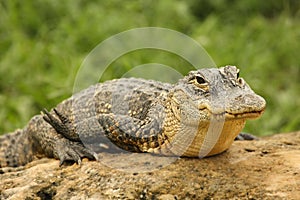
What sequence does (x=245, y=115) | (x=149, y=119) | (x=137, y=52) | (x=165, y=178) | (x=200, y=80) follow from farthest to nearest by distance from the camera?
(x=137, y=52)
(x=149, y=119)
(x=200, y=80)
(x=165, y=178)
(x=245, y=115)

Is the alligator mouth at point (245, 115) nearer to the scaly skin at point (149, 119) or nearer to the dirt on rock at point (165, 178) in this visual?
the scaly skin at point (149, 119)

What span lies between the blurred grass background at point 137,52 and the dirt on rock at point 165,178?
2.43 m

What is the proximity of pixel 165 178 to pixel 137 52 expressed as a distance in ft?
13.5

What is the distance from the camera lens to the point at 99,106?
4875 millimetres

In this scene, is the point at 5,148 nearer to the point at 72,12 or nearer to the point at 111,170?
the point at 111,170

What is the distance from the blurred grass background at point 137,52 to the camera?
23.9ft

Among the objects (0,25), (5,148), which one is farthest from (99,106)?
(0,25)

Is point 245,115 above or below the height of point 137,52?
below

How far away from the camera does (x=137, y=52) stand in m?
7.95

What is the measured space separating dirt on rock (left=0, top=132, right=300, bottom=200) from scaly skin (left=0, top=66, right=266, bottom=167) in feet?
0.45

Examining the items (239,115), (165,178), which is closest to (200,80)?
(239,115)

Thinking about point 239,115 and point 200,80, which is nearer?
point 239,115

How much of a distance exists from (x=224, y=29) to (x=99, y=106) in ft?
17.2

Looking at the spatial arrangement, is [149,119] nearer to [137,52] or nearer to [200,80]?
[200,80]
